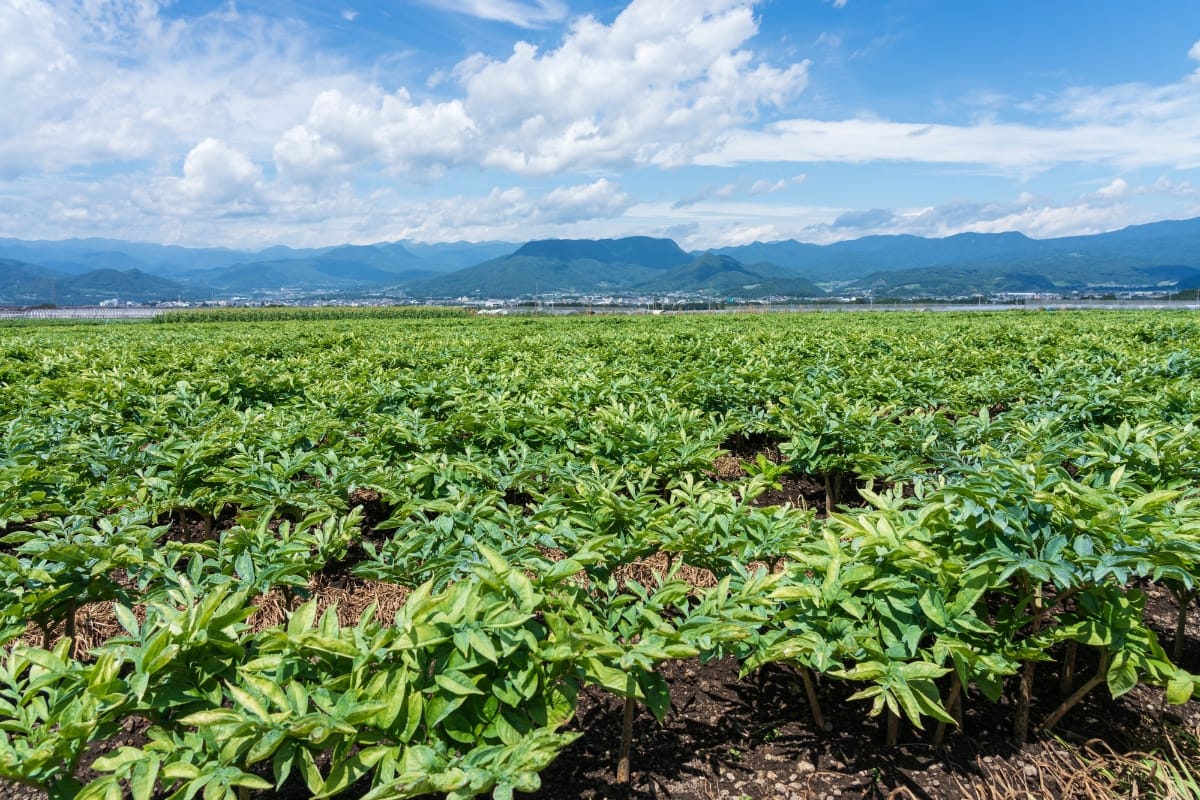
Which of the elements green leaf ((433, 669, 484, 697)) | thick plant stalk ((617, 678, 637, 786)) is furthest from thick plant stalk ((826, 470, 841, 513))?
green leaf ((433, 669, 484, 697))

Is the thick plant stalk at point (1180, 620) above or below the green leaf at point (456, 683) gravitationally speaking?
below

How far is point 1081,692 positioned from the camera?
8.48 ft

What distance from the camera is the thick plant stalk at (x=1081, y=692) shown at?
8.19 ft

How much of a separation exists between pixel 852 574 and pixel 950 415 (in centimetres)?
638

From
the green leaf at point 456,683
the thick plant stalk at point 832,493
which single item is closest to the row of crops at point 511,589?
the green leaf at point 456,683

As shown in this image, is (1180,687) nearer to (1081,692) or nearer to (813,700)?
(1081,692)

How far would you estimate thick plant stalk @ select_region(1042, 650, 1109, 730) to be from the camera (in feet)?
8.19

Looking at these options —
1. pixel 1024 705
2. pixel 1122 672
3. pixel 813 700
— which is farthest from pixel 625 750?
pixel 1122 672

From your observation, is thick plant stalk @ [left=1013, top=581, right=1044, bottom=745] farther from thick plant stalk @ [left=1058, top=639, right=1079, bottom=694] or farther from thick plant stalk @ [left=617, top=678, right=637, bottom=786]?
thick plant stalk @ [left=617, top=678, right=637, bottom=786]

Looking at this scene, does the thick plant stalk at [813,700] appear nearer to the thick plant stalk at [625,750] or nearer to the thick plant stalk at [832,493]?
the thick plant stalk at [625,750]

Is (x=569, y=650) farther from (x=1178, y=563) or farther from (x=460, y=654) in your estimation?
(x=1178, y=563)

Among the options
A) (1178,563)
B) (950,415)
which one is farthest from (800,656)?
(950,415)

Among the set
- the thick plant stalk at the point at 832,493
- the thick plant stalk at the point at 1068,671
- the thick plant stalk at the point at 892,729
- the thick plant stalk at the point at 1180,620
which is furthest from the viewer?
the thick plant stalk at the point at 832,493

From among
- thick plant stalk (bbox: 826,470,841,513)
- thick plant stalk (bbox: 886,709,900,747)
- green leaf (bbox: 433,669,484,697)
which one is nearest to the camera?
green leaf (bbox: 433,669,484,697)
